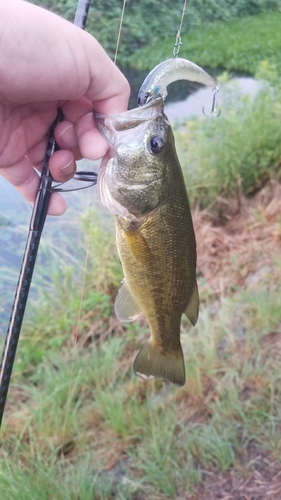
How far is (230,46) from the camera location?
8.88 metres

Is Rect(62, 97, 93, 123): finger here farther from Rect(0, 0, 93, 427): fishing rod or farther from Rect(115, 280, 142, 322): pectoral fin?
Rect(115, 280, 142, 322): pectoral fin

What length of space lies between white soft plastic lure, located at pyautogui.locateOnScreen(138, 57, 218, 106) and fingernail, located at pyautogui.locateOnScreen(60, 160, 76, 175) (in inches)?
11.5

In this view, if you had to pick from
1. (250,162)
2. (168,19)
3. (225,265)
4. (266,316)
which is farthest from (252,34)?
(266,316)

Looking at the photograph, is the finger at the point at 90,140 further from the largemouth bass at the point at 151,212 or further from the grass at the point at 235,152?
the grass at the point at 235,152

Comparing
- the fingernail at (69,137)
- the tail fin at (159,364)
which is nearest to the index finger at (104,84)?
the fingernail at (69,137)

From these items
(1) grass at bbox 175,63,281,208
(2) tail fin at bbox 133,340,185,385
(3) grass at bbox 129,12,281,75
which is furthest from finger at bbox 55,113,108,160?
(3) grass at bbox 129,12,281,75

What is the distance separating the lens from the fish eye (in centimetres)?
111

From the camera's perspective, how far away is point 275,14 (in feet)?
33.5

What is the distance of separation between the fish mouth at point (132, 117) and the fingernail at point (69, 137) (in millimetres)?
186

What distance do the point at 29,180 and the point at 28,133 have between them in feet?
0.54

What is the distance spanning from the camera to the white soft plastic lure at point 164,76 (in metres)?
1.03

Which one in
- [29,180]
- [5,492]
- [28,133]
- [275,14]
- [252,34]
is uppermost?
[275,14]

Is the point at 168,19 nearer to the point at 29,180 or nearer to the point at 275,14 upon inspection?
the point at 275,14

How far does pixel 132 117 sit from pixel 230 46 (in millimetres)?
8696
